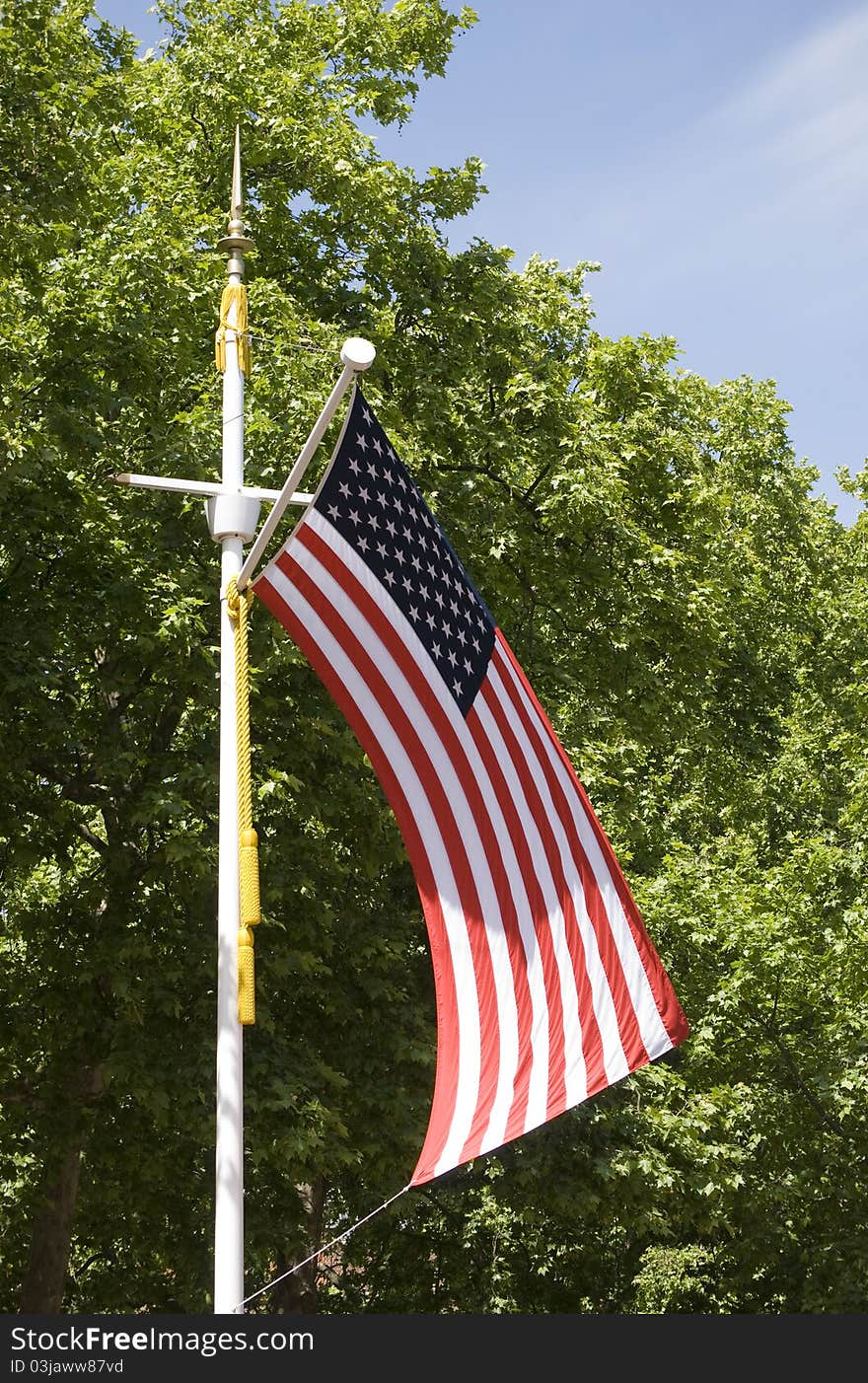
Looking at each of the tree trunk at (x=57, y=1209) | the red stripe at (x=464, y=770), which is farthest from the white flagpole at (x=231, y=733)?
the tree trunk at (x=57, y=1209)

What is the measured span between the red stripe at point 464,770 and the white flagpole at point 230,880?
72cm

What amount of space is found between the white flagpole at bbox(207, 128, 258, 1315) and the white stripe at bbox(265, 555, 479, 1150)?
54cm

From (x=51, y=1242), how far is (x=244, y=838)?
9.48 meters

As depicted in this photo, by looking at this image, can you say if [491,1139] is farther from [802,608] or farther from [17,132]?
[802,608]

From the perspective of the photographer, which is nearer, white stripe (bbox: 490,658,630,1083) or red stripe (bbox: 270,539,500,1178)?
red stripe (bbox: 270,539,500,1178)

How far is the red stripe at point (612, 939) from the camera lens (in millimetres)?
7578

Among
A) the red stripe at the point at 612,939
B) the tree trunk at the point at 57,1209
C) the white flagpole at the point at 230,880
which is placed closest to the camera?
the white flagpole at the point at 230,880

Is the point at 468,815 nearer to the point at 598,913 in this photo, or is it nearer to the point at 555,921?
the point at 555,921

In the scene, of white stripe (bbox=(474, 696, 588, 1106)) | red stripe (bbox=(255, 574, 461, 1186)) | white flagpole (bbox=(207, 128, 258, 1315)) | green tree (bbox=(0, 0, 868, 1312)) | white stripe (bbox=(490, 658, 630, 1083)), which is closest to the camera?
white flagpole (bbox=(207, 128, 258, 1315))

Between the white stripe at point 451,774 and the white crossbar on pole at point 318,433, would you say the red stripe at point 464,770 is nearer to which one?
the white stripe at point 451,774

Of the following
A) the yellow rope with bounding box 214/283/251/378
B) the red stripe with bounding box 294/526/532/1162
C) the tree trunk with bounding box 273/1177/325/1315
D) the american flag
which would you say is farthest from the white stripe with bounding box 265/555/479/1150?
the tree trunk with bounding box 273/1177/325/1315

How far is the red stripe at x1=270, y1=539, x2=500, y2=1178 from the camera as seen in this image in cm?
734

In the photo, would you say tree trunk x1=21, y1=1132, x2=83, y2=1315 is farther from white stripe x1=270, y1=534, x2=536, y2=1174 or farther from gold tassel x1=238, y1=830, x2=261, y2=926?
white stripe x1=270, y1=534, x2=536, y2=1174

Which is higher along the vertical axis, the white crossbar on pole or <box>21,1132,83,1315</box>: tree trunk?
the white crossbar on pole
